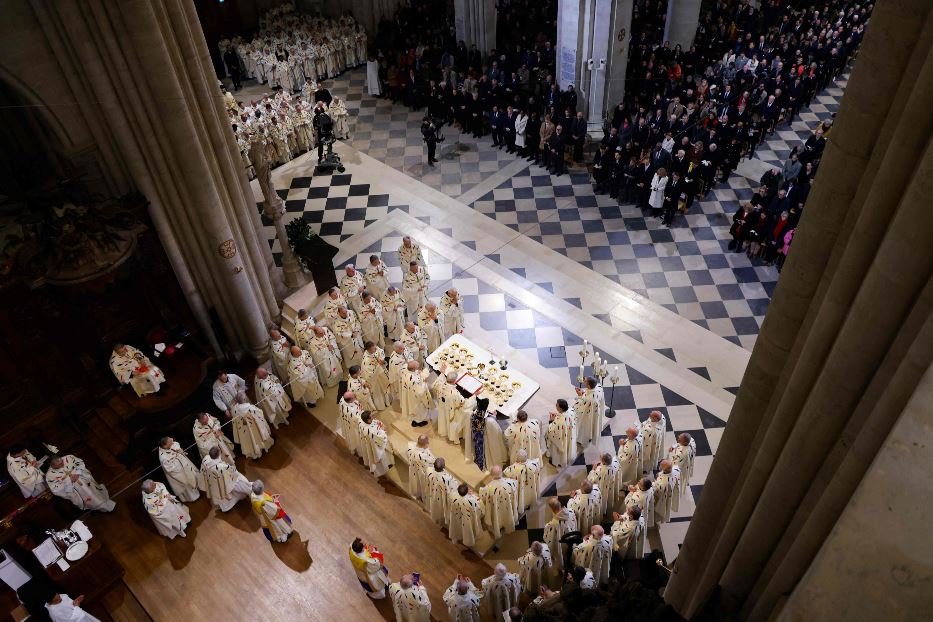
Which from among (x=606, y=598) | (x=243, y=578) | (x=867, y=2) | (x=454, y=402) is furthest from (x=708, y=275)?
(x=867, y=2)

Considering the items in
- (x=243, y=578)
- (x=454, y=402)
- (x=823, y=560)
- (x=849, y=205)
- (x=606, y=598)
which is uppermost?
(x=849, y=205)

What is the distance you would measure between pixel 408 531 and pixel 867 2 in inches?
863

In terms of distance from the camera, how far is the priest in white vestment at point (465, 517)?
8914mm

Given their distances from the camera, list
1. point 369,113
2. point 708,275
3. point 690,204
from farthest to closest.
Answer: point 369,113
point 690,204
point 708,275

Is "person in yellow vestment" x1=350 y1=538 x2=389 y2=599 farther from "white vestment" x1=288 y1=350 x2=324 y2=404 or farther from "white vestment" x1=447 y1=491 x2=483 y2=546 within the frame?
"white vestment" x1=288 y1=350 x2=324 y2=404

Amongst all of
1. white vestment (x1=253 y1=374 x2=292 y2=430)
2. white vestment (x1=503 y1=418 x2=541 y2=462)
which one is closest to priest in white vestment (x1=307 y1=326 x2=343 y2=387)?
white vestment (x1=253 y1=374 x2=292 y2=430)

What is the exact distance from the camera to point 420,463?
9477mm

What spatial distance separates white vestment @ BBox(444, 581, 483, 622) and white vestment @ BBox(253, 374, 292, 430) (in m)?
4.28

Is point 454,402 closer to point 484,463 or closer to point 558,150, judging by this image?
point 484,463

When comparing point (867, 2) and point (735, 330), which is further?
point (867, 2)

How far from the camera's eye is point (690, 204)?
1519 cm

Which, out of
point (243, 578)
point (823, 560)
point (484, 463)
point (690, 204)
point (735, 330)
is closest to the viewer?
point (823, 560)

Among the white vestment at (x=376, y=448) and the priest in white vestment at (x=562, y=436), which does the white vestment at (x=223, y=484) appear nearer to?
the white vestment at (x=376, y=448)

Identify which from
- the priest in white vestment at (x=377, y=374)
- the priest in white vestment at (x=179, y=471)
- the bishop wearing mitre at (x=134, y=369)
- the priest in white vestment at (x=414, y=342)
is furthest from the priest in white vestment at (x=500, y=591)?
the bishop wearing mitre at (x=134, y=369)
